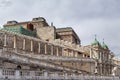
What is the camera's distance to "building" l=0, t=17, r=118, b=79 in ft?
115

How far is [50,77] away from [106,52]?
5359 centimetres

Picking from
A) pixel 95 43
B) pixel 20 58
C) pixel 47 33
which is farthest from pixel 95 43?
pixel 20 58

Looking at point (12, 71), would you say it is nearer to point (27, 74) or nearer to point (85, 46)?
point (27, 74)

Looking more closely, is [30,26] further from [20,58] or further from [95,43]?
[20,58]

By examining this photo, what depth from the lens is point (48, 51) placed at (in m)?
62.4

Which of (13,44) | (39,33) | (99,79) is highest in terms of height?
(39,33)

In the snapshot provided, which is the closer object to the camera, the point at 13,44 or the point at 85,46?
the point at 13,44

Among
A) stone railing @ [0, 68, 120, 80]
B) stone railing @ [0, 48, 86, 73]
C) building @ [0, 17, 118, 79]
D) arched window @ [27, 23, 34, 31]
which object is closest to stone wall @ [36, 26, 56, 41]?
building @ [0, 17, 118, 79]

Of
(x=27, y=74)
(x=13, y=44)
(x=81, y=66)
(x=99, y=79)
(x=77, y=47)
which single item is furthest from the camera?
(x=77, y=47)

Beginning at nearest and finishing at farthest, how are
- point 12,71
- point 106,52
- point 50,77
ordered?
point 12,71 < point 50,77 < point 106,52

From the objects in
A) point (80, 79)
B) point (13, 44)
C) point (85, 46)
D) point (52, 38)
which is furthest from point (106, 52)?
point (80, 79)

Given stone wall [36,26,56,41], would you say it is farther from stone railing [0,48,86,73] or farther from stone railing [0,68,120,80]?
stone railing [0,68,120,80]

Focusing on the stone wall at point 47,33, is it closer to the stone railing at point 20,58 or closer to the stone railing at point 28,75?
the stone railing at point 20,58

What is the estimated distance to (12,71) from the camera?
23.2m
